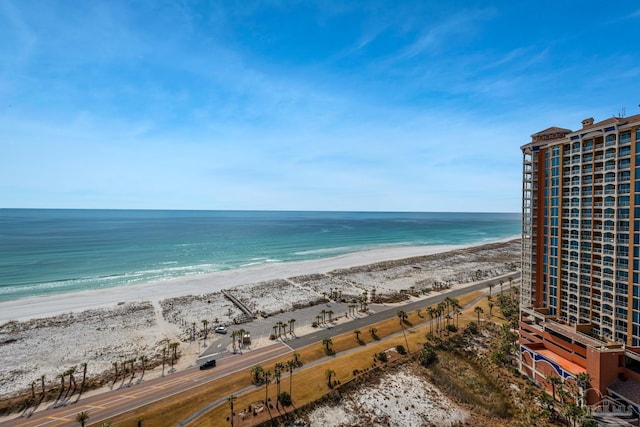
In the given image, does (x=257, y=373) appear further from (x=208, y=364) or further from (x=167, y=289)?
(x=167, y=289)

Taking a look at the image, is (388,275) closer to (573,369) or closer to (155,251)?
(573,369)

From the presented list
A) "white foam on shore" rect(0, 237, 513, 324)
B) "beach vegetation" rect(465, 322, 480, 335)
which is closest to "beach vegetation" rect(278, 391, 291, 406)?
"beach vegetation" rect(465, 322, 480, 335)

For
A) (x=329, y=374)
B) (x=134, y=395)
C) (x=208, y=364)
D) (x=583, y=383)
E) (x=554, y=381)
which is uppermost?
(x=583, y=383)

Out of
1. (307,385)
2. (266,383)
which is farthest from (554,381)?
(266,383)

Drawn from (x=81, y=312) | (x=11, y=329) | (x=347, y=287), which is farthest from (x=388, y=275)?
(x=11, y=329)

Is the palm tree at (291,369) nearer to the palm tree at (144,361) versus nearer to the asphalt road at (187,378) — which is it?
the asphalt road at (187,378)

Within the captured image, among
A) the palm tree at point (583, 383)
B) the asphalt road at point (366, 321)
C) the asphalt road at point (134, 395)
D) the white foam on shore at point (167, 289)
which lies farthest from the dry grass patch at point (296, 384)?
the white foam on shore at point (167, 289)
